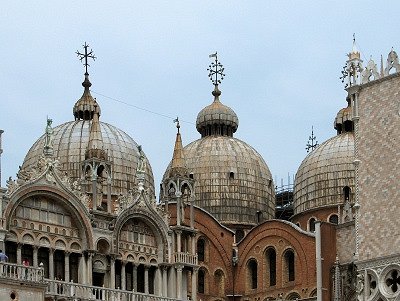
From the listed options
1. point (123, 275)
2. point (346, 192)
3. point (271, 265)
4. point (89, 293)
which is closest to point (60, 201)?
Result: point (89, 293)

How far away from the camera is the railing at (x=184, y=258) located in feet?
142

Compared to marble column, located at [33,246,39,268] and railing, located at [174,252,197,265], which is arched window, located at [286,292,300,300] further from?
marble column, located at [33,246,39,268]

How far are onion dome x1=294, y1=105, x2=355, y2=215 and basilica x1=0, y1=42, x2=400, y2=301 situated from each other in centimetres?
6

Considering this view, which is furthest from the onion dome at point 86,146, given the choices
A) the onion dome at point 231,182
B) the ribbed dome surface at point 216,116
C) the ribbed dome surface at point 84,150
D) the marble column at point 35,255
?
the marble column at point 35,255

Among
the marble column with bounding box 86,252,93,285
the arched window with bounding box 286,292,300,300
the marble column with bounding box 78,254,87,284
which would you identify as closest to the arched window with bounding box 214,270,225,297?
the arched window with bounding box 286,292,300,300

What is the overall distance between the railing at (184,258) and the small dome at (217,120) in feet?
52.5

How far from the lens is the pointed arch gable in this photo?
127ft

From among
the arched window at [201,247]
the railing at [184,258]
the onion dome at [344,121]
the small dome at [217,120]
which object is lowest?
the railing at [184,258]

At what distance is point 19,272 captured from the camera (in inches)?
1334

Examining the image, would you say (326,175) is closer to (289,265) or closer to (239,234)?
(239,234)

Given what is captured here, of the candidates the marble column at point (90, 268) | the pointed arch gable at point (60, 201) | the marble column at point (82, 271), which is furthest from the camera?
the marble column at point (90, 268)

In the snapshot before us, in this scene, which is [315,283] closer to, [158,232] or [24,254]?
[158,232]

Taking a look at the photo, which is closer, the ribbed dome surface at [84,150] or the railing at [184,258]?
the railing at [184,258]

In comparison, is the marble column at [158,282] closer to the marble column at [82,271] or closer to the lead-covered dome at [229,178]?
the marble column at [82,271]
